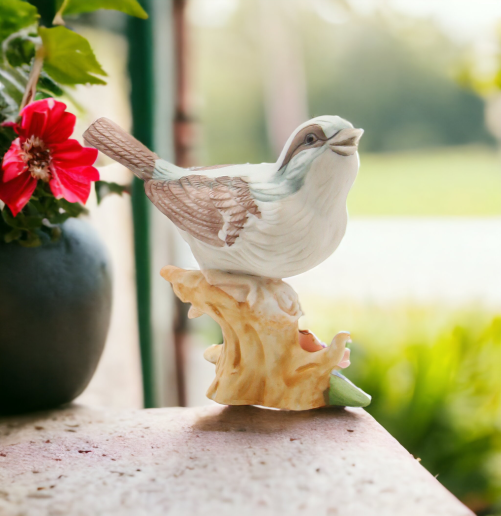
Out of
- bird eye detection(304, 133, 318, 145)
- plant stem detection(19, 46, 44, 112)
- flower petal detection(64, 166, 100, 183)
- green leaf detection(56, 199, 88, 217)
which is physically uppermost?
plant stem detection(19, 46, 44, 112)

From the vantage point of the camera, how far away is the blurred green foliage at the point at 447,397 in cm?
134

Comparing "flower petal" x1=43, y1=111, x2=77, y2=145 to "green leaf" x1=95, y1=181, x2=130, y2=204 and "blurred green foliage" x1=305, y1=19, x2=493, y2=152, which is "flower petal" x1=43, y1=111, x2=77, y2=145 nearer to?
"green leaf" x1=95, y1=181, x2=130, y2=204

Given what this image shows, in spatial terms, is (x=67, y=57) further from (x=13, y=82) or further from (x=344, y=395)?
(x=344, y=395)

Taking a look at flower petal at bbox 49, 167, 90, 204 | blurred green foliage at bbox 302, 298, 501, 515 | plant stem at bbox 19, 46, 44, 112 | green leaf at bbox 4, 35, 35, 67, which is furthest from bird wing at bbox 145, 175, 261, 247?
blurred green foliage at bbox 302, 298, 501, 515

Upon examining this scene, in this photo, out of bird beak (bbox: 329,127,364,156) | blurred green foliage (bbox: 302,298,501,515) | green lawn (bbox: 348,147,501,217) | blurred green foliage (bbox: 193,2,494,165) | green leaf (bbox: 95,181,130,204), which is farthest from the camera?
blurred green foliage (bbox: 193,2,494,165)

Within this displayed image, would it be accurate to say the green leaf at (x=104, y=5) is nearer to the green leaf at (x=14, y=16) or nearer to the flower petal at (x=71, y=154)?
the green leaf at (x=14, y=16)

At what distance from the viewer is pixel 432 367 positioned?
4.47ft

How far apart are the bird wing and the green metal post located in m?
0.70

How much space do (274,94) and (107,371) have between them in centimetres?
127

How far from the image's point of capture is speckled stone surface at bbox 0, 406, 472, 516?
20.1 inches

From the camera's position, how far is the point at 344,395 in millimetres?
733

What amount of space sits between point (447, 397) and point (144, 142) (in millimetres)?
1024

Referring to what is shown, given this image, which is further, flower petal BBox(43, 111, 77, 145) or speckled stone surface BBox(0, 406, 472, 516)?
flower petal BBox(43, 111, 77, 145)

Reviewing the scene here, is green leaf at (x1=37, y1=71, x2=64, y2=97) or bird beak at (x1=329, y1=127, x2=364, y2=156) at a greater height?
green leaf at (x1=37, y1=71, x2=64, y2=97)
